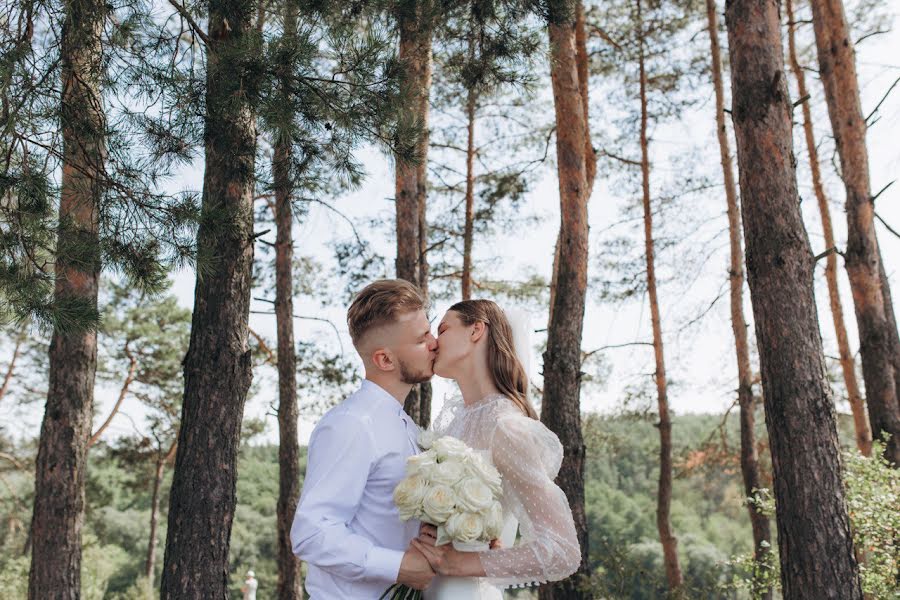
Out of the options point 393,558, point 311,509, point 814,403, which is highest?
point 814,403

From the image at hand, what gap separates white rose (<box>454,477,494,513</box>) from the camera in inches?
86.7


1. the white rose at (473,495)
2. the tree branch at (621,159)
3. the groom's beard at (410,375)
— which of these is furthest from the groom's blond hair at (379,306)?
the tree branch at (621,159)

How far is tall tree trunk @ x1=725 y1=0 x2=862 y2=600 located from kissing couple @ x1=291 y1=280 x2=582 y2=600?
2.04 m

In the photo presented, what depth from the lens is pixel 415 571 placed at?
2246mm

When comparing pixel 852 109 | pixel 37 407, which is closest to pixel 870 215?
pixel 852 109

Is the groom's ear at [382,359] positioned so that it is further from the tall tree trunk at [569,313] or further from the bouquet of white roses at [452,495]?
the tall tree trunk at [569,313]

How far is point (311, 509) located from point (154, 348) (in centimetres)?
1668

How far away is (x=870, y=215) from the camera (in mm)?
8602

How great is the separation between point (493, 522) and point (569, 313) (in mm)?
5736

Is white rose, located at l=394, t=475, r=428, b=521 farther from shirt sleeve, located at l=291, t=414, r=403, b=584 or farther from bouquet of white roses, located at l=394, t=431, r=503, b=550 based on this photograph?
shirt sleeve, located at l=291, t=414, r=403, b=584

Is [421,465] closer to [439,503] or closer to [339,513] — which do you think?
[439,503]

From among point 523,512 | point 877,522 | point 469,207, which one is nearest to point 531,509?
point 523,512

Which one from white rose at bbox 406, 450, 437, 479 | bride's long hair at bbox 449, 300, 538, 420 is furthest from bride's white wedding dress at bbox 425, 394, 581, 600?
white rose at bbox 406, 450, 437, 479

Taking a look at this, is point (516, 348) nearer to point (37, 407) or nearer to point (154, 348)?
point (154, 348)
